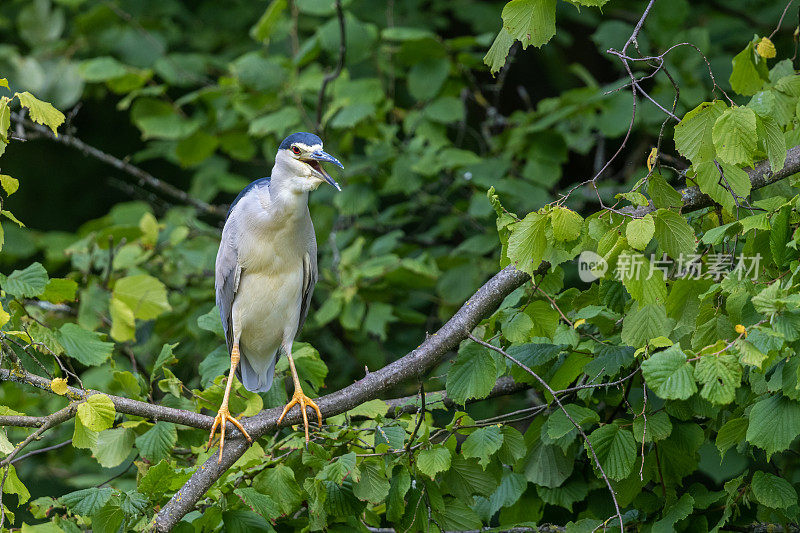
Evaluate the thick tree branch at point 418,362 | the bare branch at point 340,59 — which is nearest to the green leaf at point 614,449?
the thick tree branch at point 418,362

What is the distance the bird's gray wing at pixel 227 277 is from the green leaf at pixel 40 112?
4.17 ft

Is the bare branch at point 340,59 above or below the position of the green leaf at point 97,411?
above

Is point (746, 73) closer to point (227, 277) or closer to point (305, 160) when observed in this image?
point (305, 160)

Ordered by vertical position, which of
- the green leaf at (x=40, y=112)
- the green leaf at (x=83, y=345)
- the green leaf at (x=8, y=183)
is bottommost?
the green leaf at (x=83, y=345)

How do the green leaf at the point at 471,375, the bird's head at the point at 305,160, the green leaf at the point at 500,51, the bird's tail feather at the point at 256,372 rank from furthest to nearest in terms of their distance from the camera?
the bird's tail feather at the point at 256,372, the bird's head at the point at 305,160, the green leaf at the point at 471,375, the green leaf at the point at 500,51

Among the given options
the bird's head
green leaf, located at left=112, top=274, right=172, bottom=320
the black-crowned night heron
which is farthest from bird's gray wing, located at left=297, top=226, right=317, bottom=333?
green leaf, located at left=112, top=274, right=172, bottom=320

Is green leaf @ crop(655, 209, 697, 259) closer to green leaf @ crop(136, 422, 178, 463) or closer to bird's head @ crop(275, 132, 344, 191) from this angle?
bird's head @ crop(275, 132, 344, 191)

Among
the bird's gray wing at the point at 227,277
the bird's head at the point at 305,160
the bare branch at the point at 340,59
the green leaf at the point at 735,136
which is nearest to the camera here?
the green leaf at the point at 735,136

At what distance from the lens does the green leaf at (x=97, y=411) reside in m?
2.15

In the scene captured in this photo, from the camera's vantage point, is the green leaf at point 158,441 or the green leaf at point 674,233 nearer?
the green leaf at point 674,233

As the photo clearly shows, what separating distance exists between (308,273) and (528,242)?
173 cm

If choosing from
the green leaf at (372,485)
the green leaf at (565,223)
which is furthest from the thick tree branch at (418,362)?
the green leaf at (565,223)

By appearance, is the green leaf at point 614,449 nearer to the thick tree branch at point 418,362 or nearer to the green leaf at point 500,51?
the thick tree branch at point 418,362

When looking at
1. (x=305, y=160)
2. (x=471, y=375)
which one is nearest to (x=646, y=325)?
(x=471, y=375)
